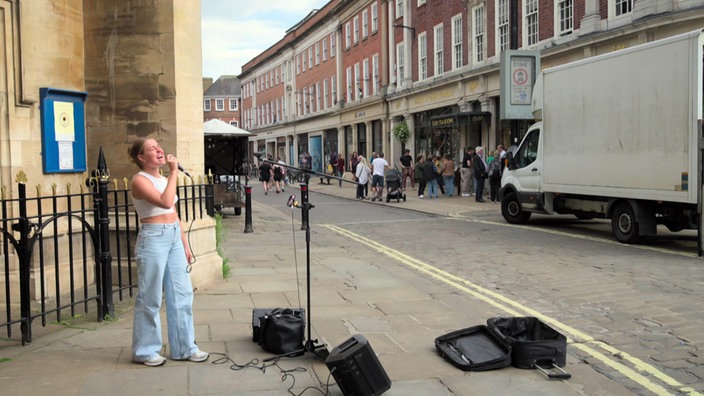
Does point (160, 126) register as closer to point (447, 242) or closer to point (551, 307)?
point (551, 307)

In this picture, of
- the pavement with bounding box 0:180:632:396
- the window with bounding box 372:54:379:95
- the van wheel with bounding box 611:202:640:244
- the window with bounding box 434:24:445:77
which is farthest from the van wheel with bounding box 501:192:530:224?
the window with bounding box 372:54:379:95

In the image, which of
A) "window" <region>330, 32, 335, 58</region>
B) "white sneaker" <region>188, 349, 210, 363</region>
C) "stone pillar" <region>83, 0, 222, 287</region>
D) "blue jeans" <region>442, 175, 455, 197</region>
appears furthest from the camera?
"window" <region>330, 32, 335, 58</region>

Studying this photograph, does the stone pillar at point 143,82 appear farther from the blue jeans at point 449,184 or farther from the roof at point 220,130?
the blue jeans at point 449,184

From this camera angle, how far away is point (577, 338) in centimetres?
556

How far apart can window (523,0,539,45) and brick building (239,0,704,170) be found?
0.04 m

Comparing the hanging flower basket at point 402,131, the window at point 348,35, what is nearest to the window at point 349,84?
the window at point 348,35

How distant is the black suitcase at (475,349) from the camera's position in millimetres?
4638

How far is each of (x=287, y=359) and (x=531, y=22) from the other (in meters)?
21.6

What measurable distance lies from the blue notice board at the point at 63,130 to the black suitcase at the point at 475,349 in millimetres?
4739

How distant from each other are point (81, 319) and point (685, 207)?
9098 mm

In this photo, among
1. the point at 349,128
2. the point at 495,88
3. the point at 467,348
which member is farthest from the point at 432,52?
the point at 467,348

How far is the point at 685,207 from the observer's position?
10305 millimetres

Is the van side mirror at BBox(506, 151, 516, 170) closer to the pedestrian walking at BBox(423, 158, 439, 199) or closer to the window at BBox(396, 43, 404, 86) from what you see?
the pedestrian walking at BBox(423, 158, 439, 199)

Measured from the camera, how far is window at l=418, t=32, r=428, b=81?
3219 cm
